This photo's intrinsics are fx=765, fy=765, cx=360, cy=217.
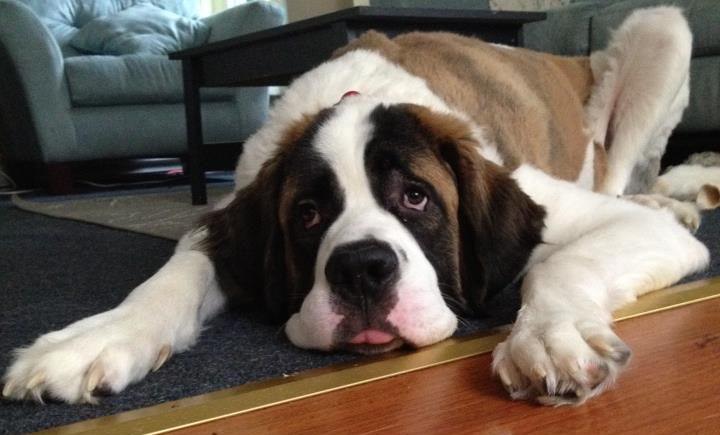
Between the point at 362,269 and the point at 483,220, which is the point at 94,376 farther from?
the point at 483,220

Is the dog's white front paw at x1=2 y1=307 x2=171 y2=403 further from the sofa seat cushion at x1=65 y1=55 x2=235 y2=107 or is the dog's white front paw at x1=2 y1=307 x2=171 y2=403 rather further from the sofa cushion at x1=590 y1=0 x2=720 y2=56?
the sofa seat cushion at x1=65 y1=55 x2=235 y2=107

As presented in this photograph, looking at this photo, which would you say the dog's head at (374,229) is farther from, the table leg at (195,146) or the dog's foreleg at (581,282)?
the table leg at (195,146)

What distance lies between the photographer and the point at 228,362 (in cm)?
121

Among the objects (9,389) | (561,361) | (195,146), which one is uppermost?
(561,361)

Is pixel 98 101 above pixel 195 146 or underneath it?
underneath

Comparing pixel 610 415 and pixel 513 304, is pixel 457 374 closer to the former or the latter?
pixel 610 415

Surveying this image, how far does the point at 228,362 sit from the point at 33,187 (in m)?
4.84

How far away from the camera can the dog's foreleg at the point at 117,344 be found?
1046 mm

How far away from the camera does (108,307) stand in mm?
1622

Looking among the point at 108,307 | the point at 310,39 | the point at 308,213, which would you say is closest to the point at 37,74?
the point at 310,39

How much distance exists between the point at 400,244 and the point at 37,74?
4.21 meters

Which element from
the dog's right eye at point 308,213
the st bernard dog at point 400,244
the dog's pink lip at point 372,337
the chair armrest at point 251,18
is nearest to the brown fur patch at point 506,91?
the st bernard dog at point 400,244

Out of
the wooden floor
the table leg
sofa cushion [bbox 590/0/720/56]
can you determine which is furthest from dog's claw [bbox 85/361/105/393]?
the table leg

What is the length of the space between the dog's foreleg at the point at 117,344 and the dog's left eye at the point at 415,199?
41 cm
